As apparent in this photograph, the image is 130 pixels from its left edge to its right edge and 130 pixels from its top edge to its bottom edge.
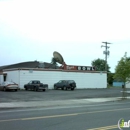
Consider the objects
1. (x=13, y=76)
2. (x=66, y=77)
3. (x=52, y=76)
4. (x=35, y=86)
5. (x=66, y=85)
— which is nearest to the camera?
(x=35, y=86)

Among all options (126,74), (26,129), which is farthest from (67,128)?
(126,74)

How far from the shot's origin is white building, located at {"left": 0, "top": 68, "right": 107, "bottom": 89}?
139ft

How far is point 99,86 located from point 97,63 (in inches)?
2225

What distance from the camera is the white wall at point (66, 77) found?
140 ft

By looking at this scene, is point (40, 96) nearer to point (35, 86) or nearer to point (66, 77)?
point (35, 86)

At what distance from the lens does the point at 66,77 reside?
4716cm

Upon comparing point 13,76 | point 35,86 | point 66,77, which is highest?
point 13,76

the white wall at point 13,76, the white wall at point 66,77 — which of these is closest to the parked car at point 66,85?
the white wall at point 66,77

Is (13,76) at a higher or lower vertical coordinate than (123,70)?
lower

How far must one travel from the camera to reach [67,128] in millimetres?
9391

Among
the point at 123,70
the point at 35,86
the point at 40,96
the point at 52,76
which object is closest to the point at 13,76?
the point at 52,76

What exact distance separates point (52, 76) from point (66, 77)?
2908mm

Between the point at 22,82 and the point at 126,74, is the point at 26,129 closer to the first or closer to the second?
the point at 126,74

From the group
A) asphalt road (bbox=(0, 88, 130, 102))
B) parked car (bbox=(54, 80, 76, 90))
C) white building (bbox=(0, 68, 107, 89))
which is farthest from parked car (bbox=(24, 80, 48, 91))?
parked car (bbox=(54, 80, 76, 90))
